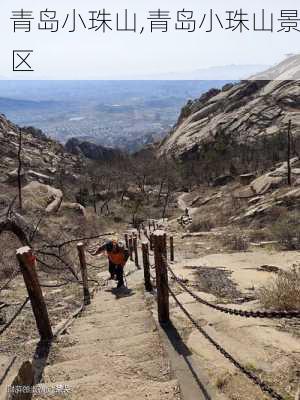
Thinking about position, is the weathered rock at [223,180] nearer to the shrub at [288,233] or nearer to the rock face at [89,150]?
the shrub at [288,233]

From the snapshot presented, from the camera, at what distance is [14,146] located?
158 ft

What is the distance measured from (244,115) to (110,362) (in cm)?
6416

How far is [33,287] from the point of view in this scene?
5926 mm

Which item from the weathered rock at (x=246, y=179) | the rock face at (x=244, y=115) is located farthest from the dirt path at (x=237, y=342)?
the rock face at (x=244, y=115)

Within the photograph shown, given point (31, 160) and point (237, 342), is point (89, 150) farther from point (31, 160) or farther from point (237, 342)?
point (237, 342)

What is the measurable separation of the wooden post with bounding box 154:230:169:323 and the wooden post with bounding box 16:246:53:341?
160cm

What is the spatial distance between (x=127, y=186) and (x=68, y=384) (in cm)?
4721

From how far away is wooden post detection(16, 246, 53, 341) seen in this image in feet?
18.9

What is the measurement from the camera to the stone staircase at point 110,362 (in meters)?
4.21

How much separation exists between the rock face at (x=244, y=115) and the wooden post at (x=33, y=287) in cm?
5235

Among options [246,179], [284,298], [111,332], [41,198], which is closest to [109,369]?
[111,332]

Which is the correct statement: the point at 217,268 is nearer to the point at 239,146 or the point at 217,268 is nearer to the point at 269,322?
the point at 269,322

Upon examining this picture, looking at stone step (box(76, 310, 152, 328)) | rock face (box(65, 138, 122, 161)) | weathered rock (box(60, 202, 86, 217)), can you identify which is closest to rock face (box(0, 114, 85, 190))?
weathered rock (box(60, 202, 86, 217))

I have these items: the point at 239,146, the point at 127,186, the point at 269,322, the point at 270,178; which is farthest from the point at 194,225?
the point at 239,146
